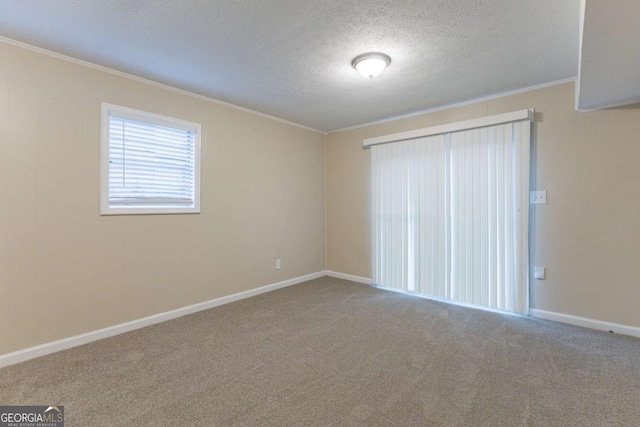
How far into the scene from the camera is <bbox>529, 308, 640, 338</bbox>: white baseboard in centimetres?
272

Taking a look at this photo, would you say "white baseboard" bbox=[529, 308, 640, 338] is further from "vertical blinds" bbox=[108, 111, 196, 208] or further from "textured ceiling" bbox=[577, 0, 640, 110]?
"vertical blinds" bbox=[108, 111, 196, 208]

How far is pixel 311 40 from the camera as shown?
2.26 metres

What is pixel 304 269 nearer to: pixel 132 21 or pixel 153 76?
pixel 153 76

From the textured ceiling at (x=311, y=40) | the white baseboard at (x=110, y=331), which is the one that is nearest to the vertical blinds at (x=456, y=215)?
the textured ceiling at (x=311, y=40)

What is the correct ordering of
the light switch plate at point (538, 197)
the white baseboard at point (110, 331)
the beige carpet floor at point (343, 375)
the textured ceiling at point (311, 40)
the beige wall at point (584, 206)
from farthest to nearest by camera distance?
the light switch plate at point (538, 197)
the beige wall at point (584, 206)
the white baseboard at point (110, 331)
the textured ceiling at point (311, 40)
the beige carpet floor at point (343, 375)

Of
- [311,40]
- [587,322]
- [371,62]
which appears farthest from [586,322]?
[311,40]

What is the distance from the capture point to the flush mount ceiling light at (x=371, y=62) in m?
2.45

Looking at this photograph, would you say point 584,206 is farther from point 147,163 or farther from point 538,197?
point 147,163

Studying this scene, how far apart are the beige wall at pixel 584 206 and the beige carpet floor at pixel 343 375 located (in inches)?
14.0

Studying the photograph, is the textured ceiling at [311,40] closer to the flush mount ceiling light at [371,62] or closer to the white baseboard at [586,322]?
the flush mount ceiling light at [371,62]

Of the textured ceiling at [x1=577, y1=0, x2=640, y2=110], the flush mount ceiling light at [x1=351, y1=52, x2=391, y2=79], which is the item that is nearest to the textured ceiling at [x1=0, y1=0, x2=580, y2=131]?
the flush mount ceiling light at [x1=351, y1=52, x2=391, y2=79]

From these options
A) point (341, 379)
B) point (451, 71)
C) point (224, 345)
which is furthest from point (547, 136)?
point (224, 345)

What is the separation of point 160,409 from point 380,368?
1.48 metres

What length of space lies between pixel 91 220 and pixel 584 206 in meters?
4.66
